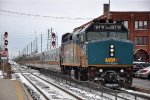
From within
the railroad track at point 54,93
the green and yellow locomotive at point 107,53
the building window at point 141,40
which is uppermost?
the building window at point 141,40

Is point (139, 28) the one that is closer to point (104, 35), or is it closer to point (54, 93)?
point (104, 35)

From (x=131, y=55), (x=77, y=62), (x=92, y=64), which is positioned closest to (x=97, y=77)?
(x=92, y=64)

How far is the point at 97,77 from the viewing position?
24.2 metres

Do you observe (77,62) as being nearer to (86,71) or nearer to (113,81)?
(86,71)

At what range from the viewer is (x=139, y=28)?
81.6m

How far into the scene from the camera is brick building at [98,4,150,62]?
79.9 meters

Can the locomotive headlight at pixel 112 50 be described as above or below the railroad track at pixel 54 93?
above

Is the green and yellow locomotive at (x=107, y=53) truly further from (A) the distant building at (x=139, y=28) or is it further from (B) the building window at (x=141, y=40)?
(B) the building window at (x=141, y=40)

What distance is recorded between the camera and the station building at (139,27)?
79.9 m

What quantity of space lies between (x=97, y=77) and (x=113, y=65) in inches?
44.3

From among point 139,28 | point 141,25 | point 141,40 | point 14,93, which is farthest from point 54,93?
point 141,25

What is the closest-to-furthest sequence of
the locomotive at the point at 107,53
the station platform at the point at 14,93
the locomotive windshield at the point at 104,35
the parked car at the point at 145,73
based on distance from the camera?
the station platform at the point at 14,93
the locomotive at the point at 107,53
the locomotive windshield at the point at 104,35
the parked car at the point at 145,73

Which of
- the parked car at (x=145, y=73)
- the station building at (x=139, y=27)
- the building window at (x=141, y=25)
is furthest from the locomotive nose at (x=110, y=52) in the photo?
the building window at (x=141, y=25)

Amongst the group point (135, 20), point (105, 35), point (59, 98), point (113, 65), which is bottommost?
point (59, 98)
